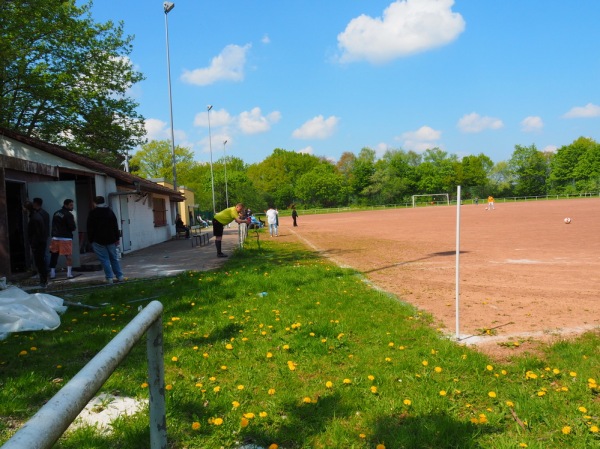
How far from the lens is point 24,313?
5.75m

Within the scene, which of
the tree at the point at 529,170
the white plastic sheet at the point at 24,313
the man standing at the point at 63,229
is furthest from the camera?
the tree at the point at 529,170

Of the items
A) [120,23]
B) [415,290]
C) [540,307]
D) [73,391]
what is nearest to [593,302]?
[540,307]

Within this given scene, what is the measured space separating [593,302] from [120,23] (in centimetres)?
2389

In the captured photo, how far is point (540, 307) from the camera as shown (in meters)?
6.36

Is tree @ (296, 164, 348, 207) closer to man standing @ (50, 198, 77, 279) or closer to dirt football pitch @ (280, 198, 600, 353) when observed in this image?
dirt football pitch @ (280, 198, 600, 353)

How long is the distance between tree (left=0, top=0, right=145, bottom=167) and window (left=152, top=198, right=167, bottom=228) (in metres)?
3.33

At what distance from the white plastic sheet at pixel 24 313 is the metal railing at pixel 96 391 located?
4.37m

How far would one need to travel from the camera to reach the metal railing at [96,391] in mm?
864

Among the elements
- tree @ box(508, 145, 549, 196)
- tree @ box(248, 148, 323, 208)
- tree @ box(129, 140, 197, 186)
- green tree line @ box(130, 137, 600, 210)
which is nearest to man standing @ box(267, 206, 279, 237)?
tree @ box(129, 140, 197, 186)

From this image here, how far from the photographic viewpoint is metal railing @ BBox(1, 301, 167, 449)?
0.86m

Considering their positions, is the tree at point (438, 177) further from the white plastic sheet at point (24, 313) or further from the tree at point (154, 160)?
the white plastic sheet at point (24, 313)

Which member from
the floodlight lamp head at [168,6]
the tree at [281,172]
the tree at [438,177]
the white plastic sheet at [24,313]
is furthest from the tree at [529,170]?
the white plastic sheet at [24,313]

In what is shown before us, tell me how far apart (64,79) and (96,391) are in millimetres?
21027

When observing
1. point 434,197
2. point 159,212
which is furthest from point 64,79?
point 434,197
